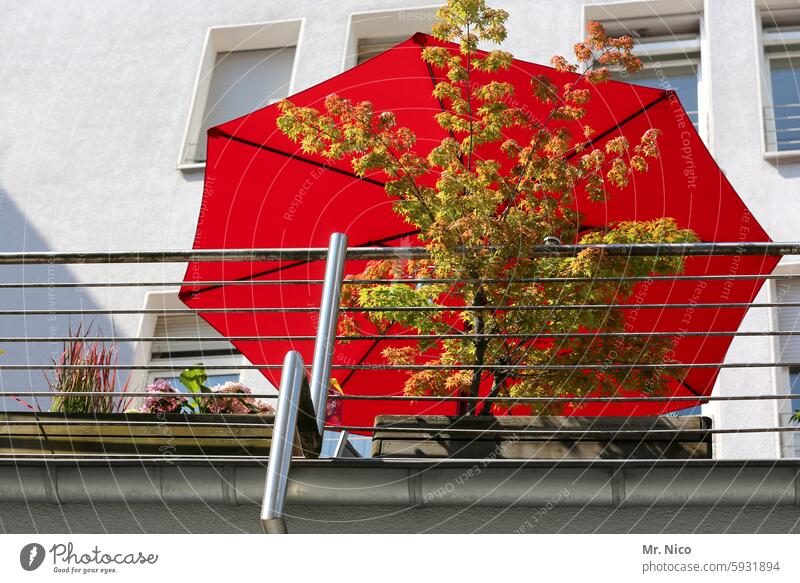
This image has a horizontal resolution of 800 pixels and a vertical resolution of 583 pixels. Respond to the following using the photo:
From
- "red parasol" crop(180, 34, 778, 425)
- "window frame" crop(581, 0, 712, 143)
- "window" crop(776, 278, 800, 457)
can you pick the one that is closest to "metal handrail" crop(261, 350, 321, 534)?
"red parasol" crop(180, 34, 778, 425)

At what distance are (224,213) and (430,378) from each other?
5.43ft

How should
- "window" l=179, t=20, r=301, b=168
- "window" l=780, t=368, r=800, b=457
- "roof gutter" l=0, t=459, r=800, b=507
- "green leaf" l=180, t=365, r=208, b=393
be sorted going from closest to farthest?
"roof gutter" l=0, t=459, r=800, b=507, "green leaf" l=180, t=365, r=208, b=393, "window" l=780, t=368, r=800, b=457, "window" l=179, t=20, r=301, b=168

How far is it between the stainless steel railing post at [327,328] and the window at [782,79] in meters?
5.84

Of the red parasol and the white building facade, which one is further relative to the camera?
the white building facade

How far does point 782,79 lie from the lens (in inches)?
388

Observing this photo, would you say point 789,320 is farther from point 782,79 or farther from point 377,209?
point 377,209

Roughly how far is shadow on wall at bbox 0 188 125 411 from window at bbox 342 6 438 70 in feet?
10.8

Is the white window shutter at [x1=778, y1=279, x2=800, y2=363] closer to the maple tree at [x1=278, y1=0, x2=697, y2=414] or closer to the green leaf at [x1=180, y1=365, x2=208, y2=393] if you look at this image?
the maple tree at [x1=278, y1=0, x2=697, y2=414]

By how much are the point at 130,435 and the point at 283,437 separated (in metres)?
1.27

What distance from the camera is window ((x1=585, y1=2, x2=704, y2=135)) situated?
10141 mm

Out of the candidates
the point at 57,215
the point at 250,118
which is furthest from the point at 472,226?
the point at 57,215

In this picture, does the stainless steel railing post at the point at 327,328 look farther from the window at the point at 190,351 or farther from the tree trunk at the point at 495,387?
the window at the point at 190,351

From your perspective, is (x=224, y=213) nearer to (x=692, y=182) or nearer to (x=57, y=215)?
(x=692, y=182)
